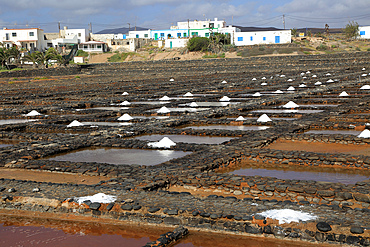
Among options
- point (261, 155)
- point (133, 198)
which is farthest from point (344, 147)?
point (133, 198)

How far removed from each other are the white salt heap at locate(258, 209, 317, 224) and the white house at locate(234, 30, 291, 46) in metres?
63.0

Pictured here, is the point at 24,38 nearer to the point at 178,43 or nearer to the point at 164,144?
the point at 178,43

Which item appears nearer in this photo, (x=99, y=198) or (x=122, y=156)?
(x=99, y=198)

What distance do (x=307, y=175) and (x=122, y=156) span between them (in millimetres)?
4039

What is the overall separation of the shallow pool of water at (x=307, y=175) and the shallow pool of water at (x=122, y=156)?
6.04 feet

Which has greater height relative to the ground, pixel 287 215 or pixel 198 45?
pixel 198 45

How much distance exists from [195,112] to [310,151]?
294 inches

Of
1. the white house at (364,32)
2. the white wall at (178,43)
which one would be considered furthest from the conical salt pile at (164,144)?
the white house at (364,32)

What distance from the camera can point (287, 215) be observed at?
17.5 ft

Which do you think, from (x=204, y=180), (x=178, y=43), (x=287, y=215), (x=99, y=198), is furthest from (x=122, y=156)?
(x=178, y=43)

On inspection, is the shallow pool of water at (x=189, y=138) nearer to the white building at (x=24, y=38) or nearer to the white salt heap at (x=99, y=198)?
the white salt heap at (x=99, y=198)

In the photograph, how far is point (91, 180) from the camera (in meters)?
7.71

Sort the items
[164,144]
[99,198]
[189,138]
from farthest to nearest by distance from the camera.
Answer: [189,138] → [164,144] → [99,198]

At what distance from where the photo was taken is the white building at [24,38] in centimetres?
7944
